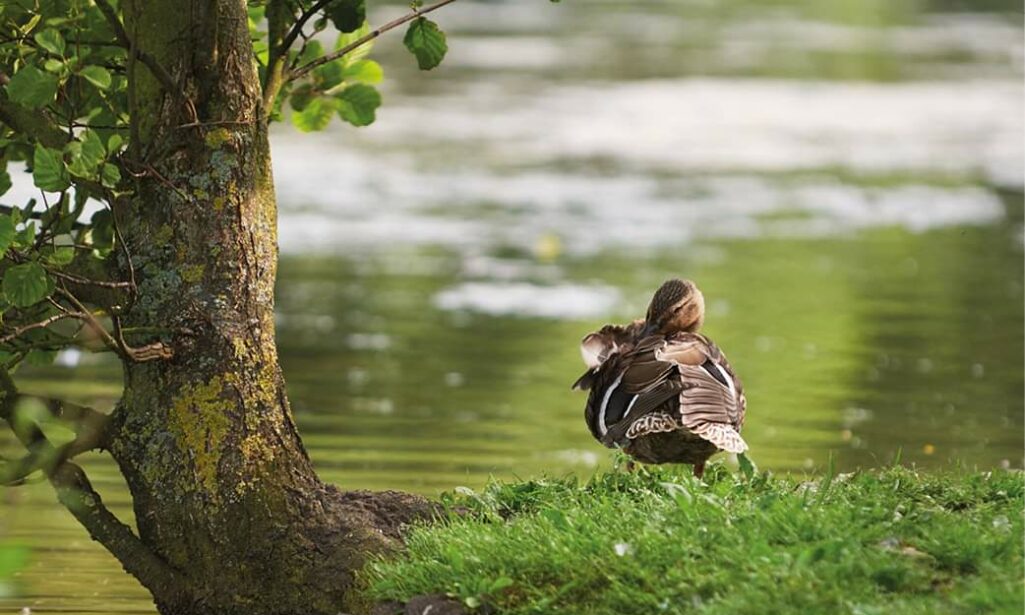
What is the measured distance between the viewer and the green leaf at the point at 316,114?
26.1ft

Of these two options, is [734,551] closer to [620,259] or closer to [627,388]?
[627,388]

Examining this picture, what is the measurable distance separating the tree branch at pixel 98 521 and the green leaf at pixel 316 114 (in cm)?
176

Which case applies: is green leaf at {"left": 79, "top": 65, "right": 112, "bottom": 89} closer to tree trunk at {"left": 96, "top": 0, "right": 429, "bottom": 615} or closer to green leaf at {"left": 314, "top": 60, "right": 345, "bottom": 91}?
tree trunk at {"left": 96, "top": 0, "right": 429, "bottom": 615}

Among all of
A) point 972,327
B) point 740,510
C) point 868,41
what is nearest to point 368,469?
point 740,510

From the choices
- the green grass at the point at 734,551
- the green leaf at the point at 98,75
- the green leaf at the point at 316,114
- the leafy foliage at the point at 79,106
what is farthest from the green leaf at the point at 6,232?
the green leaf at the point at 316,114

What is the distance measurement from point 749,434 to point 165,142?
610 centimetres

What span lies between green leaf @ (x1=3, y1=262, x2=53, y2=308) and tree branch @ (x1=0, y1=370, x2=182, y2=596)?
0.62 metres

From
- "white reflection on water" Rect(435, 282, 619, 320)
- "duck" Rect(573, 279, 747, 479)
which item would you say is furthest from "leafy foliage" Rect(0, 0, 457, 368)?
"white reflection on water" Rect(435, 282, 619, 320)

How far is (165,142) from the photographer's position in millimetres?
6984

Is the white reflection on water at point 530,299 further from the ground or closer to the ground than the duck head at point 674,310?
closer to the ground

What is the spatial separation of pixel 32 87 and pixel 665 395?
2.56 m

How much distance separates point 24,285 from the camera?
6.40m

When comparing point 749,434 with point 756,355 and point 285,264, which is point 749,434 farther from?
point 285,264

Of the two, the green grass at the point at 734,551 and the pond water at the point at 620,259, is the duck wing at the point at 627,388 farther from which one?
the pond water at the point at 620,259
